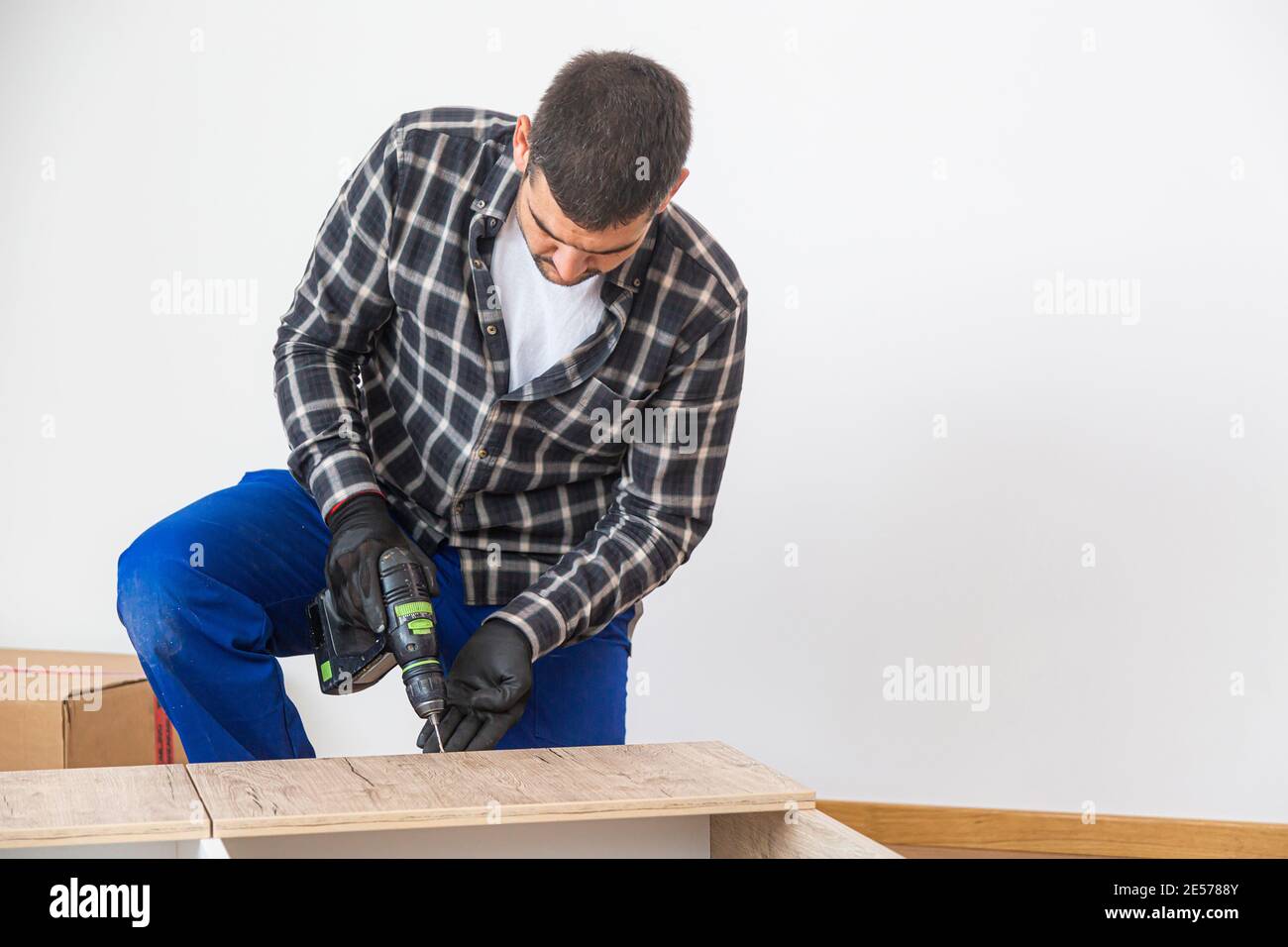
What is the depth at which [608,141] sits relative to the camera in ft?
4.40

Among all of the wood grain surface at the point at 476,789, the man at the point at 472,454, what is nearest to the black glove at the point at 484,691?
the man at the point at 472,454

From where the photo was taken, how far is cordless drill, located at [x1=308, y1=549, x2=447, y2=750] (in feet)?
4.62

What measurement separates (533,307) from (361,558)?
428 mm

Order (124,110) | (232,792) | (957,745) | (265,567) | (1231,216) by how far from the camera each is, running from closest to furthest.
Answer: (232,792)
(265,567)
(1231,216)
(957,745)
(124,110)

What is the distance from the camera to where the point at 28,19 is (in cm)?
252

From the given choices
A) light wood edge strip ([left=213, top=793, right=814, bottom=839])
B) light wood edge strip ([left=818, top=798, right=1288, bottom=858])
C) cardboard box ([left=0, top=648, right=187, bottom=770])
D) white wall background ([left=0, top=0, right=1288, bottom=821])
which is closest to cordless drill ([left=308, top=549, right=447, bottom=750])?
light wood edge strip ([left=213, top=793, right=814, bottom=839])

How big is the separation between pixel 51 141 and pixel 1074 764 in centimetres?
248

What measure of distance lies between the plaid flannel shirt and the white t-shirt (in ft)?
0.09

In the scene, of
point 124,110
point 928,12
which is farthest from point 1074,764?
point 124,110

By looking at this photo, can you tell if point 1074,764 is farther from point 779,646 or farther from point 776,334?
point 776,334

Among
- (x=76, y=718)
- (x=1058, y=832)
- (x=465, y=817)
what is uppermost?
(x=465, y=817)

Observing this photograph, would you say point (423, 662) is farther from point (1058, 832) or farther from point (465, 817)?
point (1058, 832)

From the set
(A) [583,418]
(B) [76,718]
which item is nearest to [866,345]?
(A) [583,418]

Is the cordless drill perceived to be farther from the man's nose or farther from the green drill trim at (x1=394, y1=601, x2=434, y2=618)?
the man's nose
